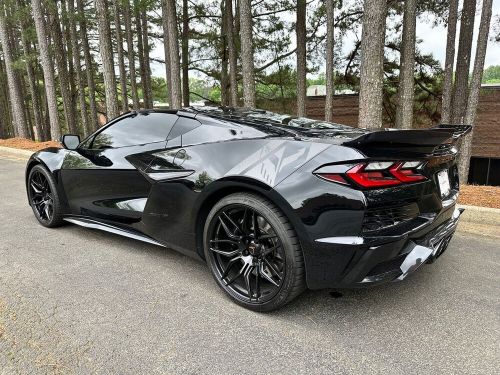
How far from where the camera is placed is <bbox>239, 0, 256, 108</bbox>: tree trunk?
330 inches

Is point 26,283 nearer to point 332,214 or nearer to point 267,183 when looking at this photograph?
point 267,183

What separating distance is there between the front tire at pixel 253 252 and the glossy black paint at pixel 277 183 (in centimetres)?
8

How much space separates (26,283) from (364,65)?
5342 mm

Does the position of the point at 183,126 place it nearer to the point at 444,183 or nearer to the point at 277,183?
the point at 277,183

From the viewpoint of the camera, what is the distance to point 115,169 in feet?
10.9

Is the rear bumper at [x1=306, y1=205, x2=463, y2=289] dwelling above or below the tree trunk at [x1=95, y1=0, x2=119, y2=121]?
below

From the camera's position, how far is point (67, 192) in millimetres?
3906

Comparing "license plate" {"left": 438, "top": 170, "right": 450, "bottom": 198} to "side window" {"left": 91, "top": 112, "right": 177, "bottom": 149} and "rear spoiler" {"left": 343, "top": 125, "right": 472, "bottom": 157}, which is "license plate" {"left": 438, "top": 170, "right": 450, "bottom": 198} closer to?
"rear spoiler" {"left": 343, "top": 125, "right": 472, "bottom": 157}

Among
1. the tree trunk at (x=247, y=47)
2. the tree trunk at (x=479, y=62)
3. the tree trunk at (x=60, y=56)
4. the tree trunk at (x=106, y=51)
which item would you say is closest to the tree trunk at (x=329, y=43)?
the tree trunk at (x=247, y=47)

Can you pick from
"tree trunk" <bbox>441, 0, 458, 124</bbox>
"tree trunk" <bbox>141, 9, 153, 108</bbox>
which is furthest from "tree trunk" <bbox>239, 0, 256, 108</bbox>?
"tree trunk" <bbox>141, 9, 153, 108</bbox>

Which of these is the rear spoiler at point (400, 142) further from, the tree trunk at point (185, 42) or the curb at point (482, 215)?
the tree trunk at point (185, 42)

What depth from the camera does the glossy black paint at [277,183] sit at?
6.88 ft

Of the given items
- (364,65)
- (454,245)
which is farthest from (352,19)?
(454,245)

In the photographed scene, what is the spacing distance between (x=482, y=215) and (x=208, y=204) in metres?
3.36
